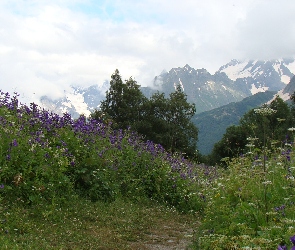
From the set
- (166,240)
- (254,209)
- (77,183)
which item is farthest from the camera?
(77,183)

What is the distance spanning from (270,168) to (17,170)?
5.80 metres

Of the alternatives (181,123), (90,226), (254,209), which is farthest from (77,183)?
(181,123)

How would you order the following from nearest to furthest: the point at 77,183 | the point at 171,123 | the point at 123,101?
the point at 77,183, the point at 123,101, the point at 171,123

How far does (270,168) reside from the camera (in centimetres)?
833

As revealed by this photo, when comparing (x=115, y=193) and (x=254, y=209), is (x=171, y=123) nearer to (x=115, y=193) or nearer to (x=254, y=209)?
(x=115, y=193)

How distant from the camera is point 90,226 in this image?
23.6ft

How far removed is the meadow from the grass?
23mm

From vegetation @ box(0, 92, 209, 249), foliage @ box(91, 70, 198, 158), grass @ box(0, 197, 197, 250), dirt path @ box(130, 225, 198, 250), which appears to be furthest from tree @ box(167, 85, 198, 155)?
dirt path @ box(130, 225, 198, 250)

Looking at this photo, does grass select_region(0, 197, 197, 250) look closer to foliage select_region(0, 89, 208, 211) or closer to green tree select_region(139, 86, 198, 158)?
foliage select_region(0, 89, 208, 211)

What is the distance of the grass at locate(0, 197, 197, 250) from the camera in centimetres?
600

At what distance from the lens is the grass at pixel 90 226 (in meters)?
6.00

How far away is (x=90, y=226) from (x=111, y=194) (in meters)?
2.25

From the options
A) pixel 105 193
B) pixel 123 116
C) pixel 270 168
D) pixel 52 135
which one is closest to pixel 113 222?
pixel 105 193

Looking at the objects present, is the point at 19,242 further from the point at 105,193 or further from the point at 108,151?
the point at 108,151
